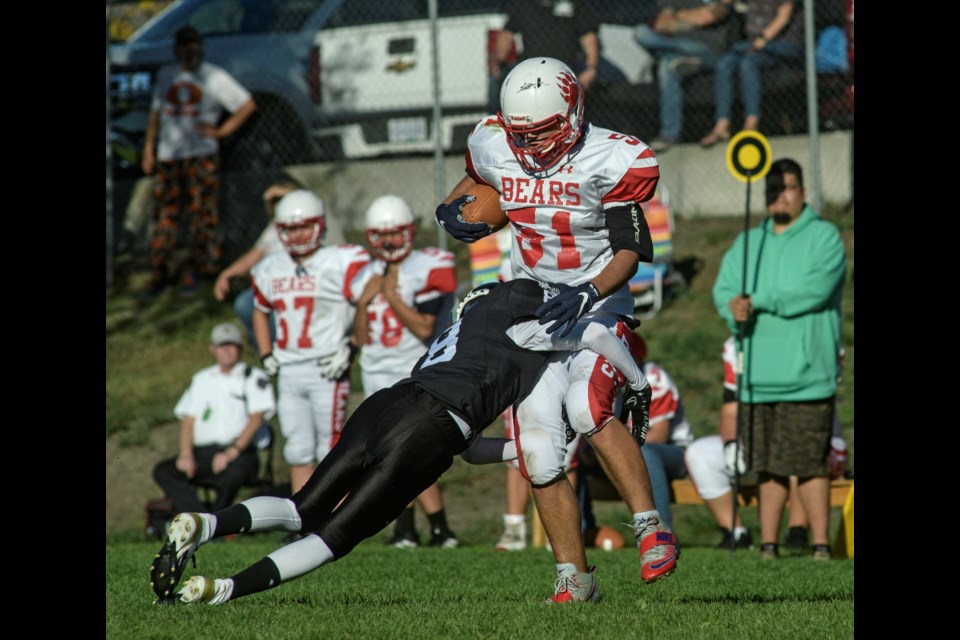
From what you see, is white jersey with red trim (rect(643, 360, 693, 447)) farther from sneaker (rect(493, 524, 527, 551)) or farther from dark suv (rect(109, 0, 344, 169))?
dark suv (rect(109, 0, 344, 169))

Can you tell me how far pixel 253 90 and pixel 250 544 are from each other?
21.1 ft

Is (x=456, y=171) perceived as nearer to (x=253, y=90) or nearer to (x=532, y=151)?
(x=253, y=90)

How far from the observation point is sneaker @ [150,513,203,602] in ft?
18.4

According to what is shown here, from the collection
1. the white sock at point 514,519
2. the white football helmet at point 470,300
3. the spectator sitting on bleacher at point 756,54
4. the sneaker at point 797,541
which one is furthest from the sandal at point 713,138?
the white football helmet at point 470,300

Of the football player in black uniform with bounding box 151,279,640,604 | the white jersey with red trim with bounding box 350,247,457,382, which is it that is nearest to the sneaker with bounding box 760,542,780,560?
the white jersey with red trim with bounding box 350,247,457,382

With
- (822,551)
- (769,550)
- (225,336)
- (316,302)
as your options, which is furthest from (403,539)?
(822,551)

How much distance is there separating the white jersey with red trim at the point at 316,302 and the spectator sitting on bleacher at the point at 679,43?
5211mm

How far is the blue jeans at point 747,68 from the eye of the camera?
13930 millimetres

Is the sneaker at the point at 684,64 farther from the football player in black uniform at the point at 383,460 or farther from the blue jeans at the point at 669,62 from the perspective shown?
the football player in black uniform at the point at 383,460

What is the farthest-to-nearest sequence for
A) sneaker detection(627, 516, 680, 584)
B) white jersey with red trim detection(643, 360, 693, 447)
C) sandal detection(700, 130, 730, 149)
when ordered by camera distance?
sandal detection(700, 130, 730, 149), white jersey with red trim detection(643, 360, 693, 447), sneaker detection(627, 516, 680, 584)

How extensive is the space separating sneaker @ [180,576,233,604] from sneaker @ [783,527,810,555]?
438 cm

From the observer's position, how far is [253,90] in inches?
593

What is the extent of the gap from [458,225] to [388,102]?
28.5ft
